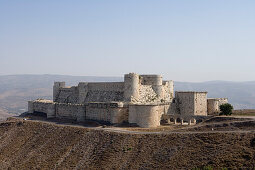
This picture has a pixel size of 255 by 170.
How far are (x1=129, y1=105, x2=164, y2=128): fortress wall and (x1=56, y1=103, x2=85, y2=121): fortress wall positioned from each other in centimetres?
1217

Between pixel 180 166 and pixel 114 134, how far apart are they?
47.4ft

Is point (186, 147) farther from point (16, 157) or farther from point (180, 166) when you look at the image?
point (16, 157)

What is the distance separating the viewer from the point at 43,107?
72.2 meters

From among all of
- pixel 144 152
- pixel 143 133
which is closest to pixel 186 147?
pixel 144 152

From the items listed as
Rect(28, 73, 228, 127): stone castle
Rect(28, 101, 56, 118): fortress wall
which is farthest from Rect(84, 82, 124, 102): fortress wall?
Rect(28, 101, 56, 118): fortress wall

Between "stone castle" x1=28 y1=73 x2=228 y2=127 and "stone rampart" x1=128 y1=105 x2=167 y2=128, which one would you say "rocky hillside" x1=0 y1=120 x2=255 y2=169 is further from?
"stone rampart" x1=128 y1=105 x2=167 y2=128

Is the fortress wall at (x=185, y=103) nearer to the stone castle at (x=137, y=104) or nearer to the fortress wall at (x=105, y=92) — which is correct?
the stone castle at (x=137, y=104)

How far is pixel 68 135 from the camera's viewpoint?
2030 inches

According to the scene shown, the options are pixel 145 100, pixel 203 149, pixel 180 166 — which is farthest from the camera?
pixel 145 100

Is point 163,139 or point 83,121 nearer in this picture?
point 163,139

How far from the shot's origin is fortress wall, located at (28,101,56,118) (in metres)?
68.6

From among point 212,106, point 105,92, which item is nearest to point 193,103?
point 212,106

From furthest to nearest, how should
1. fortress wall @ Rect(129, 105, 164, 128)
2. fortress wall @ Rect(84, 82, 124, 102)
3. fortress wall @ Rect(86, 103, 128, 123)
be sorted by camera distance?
1. fortress wall @ Rect(84, 82, 124, 102)
2. fortress wall @ Rect(86, 103, 128, 123)
3. fortress wall @ Rect(129, 105, 164, 128)

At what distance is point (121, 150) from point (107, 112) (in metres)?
15.5
